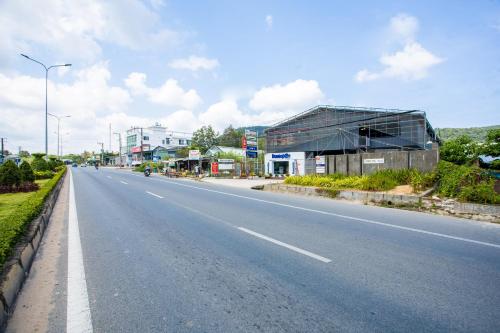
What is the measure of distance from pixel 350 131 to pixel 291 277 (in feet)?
98.0

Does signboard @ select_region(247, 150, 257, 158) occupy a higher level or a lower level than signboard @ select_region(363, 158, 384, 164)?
higher

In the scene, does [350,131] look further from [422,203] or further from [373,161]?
[422,203]

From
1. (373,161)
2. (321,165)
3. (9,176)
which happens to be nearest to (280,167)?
(321,165)

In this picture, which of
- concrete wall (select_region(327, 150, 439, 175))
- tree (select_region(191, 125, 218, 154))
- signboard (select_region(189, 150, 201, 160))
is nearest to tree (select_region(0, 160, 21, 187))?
concrete wall (select_region(327, 150, 439, 175))

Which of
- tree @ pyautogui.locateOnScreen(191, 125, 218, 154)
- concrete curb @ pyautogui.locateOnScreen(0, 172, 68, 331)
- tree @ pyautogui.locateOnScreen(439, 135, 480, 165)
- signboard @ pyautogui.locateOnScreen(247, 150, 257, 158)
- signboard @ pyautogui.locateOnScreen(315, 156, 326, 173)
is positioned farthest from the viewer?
tree @ pyautogui.locateOnScreen(191, 125, 218, 154)

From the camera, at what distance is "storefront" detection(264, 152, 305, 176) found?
3309 centimetres

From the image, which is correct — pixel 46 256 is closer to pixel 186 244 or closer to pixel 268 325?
pixel 186 244

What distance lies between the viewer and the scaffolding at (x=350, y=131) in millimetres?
27984

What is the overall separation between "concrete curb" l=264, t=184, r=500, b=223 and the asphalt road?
124 centimetres

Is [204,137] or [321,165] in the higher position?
[204,137]

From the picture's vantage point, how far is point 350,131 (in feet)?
99.7

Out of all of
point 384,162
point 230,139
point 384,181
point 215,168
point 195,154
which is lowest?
point 384,181

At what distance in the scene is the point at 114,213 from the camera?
780 cm

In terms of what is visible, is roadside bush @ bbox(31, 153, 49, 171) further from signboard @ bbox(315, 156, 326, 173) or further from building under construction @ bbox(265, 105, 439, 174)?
signboard @ bbox(315, 156, 326, 173)
